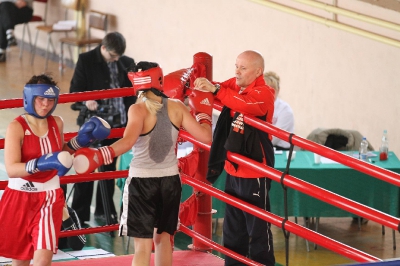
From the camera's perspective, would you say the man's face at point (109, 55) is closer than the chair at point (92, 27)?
Yes

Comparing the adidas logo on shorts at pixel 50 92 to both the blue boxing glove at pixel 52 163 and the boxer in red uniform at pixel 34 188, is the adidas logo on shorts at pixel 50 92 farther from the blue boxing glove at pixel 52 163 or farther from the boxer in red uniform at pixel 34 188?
the blue boxing glove at pixel 52 163

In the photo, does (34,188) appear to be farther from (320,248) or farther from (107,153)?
(320,248)

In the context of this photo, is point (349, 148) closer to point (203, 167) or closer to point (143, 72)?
point (203, 167)

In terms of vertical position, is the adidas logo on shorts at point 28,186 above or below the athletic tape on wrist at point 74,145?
below

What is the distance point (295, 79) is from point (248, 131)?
527cm

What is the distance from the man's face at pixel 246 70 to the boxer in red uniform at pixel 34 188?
874 mm

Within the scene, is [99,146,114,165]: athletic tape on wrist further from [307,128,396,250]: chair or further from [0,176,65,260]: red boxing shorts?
[307,128,396,250]: chair

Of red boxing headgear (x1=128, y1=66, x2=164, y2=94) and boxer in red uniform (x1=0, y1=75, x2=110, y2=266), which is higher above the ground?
red boxing headgear (x1=128, y1=66, x2=164, y2=94)

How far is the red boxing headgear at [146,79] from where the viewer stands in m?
3.92

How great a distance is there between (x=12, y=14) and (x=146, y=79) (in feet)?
32.6

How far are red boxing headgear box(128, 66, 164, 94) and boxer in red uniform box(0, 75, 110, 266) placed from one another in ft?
0.82

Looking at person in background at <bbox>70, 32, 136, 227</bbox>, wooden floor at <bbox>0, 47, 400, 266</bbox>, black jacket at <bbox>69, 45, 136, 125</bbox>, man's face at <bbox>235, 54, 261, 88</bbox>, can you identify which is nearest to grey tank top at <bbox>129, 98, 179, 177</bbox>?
man's face at <bbox>235, 54, 261, 88</bbox>

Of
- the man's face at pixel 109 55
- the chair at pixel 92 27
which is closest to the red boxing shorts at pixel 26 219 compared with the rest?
the man's face at pixel 109 55

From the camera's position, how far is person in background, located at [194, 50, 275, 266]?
13.6 ft
